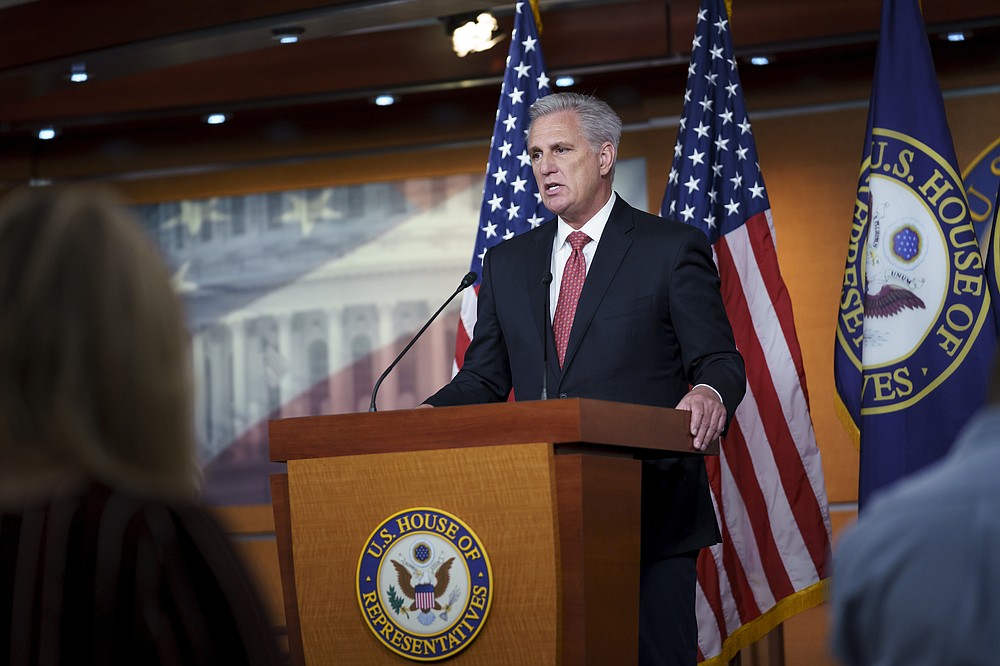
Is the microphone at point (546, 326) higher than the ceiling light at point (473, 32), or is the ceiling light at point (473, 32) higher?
the ceiling light at point (473, 32)

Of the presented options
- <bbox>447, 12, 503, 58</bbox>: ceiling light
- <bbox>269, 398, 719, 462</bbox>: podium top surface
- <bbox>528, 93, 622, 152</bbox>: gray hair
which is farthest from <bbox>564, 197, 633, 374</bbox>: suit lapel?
<bbox>447, 12, 503, 58</bbox>: ceiling light

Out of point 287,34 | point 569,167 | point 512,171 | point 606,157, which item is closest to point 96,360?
point 569,167

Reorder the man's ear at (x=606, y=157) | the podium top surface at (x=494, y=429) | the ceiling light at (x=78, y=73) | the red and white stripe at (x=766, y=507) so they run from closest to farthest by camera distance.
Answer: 1. the podium top surface at (x=494, y=429)
2. the man's ear at (x=606, y=157)
3. the red and white stripe at (x=766, y=507)
4. the ceiling light at (x=78, y=73)

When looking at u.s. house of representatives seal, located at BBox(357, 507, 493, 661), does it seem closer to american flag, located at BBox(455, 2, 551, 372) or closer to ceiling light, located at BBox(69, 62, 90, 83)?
american flag, located at BBox(455, 2, 551, 372)

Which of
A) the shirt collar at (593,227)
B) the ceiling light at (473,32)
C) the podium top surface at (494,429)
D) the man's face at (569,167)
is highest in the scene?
the ceiling light at (473,32)

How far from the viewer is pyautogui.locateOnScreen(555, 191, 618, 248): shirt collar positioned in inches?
131

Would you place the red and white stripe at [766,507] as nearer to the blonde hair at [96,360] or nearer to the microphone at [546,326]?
the microphone at [546,326]

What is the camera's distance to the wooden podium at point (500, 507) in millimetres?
2402

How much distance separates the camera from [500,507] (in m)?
2.43

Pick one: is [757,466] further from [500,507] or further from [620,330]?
[500,507]

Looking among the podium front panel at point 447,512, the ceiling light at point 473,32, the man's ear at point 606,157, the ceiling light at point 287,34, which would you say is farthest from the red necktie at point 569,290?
the ceiling light at point 287,34

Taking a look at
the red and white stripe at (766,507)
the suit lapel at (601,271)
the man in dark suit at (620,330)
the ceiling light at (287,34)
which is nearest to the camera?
the man in dark suit at (620,330)

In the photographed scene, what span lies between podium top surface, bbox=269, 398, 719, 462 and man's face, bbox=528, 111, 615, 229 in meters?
0.89

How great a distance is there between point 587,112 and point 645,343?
0.77 m
